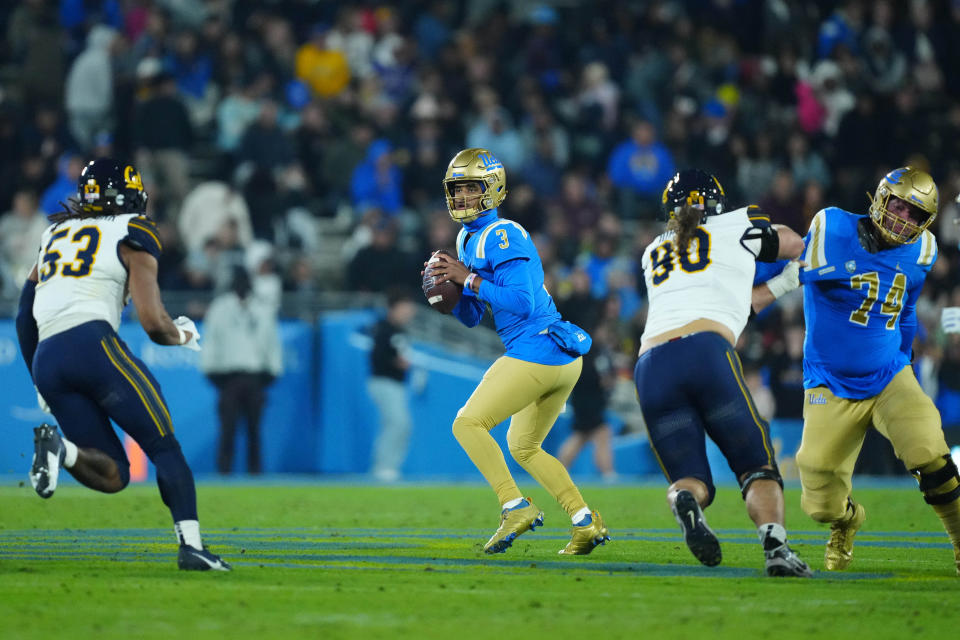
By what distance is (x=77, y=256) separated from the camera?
6832 mm

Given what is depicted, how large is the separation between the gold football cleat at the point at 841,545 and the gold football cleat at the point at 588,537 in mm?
1299

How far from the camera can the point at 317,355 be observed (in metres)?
16.5

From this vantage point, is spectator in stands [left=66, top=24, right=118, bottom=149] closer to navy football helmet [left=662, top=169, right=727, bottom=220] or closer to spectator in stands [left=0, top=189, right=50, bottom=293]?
spectator in stands [left=0, top=189, right=50, bottom=293]

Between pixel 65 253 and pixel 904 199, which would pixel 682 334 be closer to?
pixel 904 199

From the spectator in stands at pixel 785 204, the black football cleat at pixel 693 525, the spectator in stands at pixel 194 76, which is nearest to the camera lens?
the black football cleat at pixel 693 525

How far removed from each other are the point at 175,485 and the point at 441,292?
1998 mm

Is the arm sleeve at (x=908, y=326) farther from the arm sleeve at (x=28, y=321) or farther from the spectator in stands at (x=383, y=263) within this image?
the spectator in stands at (x=383, y=263)

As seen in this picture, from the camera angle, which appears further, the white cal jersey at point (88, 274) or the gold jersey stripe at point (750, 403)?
the white cal jersey at point (88, 274)

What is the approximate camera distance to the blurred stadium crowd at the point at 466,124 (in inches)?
656

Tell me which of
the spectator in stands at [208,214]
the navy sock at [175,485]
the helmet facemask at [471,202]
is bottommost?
the navy sock at [175,485]

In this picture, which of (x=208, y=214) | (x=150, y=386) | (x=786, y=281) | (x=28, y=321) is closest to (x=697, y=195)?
(x=786, y=281)

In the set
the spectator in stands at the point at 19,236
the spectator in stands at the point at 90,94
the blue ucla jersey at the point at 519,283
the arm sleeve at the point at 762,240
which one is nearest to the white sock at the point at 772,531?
the arm sleeve at the point at 762,240

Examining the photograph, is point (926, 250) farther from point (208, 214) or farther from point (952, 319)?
point (208, 214)

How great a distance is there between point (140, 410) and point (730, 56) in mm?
14785
